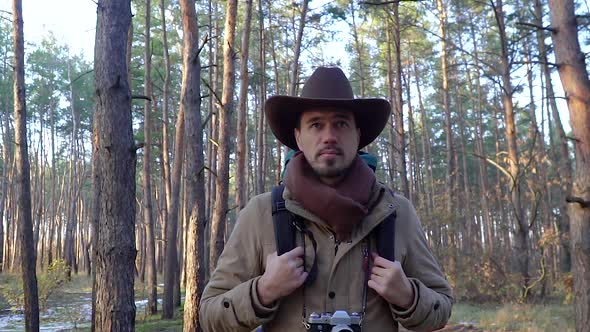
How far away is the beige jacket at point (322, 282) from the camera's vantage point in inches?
80.0

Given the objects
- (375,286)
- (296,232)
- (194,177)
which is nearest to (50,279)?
(194,177)

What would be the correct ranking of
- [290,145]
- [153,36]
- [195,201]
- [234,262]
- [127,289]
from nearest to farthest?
[234,262]
[290,145]
[127,289]
[195,201]
[153,36]

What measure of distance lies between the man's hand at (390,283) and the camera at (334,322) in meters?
0.14

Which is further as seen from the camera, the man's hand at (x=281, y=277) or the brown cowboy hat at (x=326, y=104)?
the brown cowboy hat at (x=326, y=104)

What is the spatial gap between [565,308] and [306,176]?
12.9 meters

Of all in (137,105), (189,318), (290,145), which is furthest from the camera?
(137,105)

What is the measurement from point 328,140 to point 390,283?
63 centimetres

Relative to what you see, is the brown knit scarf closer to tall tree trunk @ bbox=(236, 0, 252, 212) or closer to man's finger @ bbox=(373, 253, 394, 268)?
man's finger @ bbox=(373, 253, 394, 268)

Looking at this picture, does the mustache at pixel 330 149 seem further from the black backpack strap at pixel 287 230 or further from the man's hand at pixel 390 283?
Answer: the man's hand at pixel 390 283

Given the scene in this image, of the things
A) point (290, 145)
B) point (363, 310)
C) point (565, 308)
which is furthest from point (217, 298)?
point (565, 308)

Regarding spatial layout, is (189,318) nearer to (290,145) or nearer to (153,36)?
(290,145)

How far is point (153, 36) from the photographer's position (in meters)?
24.5

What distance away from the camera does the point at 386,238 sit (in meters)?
2.08

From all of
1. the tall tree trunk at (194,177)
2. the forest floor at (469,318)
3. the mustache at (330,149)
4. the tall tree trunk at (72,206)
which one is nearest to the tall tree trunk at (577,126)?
the forest floor at (469,318)
